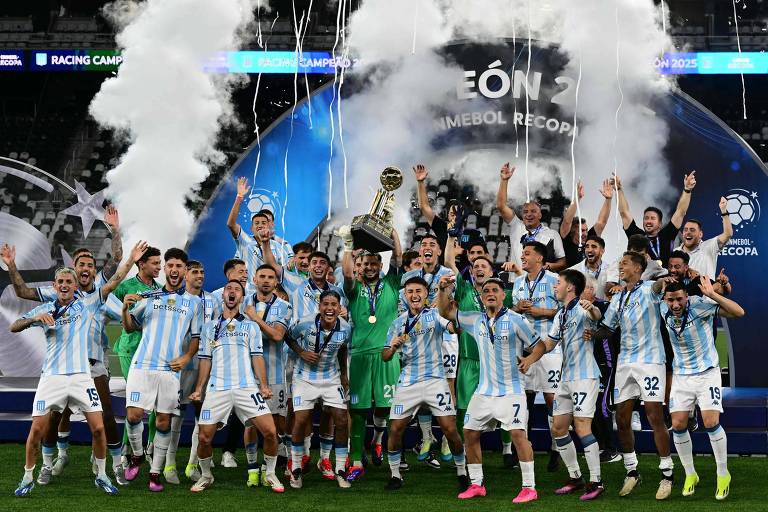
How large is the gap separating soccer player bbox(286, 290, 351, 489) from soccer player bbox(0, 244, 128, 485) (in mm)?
1304

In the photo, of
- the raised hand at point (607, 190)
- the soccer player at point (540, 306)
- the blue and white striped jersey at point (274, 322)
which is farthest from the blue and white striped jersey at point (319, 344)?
the raised hand at point (607, 190)

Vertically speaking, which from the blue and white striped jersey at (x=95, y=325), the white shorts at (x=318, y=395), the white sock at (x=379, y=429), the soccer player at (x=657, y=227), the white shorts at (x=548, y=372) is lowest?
the white sock at (x=379, y=429)

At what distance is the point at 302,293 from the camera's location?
8.23m

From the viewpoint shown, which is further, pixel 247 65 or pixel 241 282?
pixel 247 65

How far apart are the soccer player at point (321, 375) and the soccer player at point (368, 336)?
19 cm

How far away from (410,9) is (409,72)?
4.69 ft

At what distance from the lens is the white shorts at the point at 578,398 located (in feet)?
23.2

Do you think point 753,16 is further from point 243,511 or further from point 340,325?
point 243,511

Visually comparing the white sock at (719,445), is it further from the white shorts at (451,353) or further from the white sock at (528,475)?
the white shorts at (451,353)

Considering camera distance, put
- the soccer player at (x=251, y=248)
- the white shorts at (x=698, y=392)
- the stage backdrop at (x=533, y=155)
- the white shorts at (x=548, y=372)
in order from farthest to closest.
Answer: the stage backdrop at (x=533, y=155)
the soccer player at (x=251, y=248)
the white shorts at (x=548, y=372)
the white shorts at (x=698, y=392)

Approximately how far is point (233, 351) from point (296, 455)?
0.86 meters

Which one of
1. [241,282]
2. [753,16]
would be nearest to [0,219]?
[241,282]

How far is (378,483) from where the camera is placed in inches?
303

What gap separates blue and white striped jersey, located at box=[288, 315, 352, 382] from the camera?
7559 mm
